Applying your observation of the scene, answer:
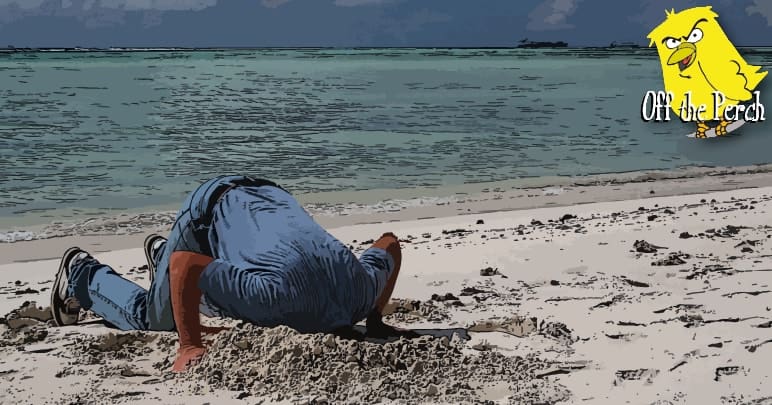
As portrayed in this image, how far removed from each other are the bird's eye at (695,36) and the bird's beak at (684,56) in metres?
0.09

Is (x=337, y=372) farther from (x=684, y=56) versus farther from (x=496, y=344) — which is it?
(x=684, y=56)

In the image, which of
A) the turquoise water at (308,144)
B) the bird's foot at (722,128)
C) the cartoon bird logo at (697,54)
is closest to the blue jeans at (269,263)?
the turquoise water at (308,144)

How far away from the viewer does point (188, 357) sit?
4.11 m

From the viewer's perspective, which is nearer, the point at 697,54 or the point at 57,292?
the point at 57,292

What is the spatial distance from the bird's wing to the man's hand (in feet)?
42.8

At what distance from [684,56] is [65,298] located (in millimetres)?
12898

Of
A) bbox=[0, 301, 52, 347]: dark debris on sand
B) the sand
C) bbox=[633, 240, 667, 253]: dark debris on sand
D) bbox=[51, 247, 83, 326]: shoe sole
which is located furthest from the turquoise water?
bbox=[633, 240, 667, 253]: dark debris on sand

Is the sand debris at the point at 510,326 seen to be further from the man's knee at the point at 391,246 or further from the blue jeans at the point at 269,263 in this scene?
the blue jeans at the point at 269,263

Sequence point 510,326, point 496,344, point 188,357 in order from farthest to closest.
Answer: point 510,326 < point 496,344 < point 188,357

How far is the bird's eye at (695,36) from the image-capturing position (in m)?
15.2

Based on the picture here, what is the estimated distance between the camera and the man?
3.83 metres

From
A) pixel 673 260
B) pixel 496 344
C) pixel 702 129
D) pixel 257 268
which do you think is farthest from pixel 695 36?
pixel 257 268

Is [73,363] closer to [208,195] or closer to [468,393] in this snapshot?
[208,195]

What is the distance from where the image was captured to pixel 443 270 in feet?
22.3
